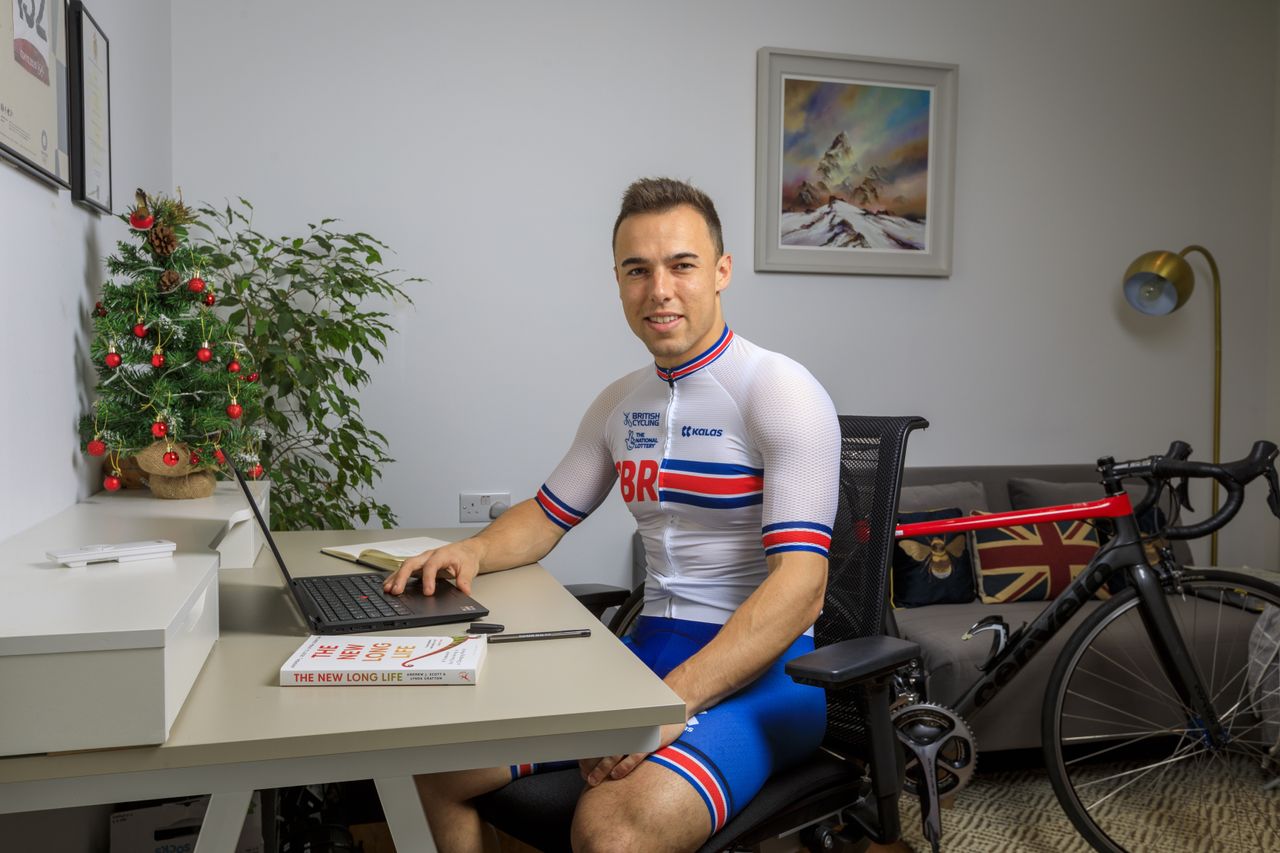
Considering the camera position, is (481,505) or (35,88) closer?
(35,88)

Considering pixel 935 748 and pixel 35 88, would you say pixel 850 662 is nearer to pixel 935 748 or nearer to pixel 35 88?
pixel 935 748

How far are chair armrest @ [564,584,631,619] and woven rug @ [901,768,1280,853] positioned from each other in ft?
3.14

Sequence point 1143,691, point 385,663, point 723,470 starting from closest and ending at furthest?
point 385,663, point 723,470, point 1143,691

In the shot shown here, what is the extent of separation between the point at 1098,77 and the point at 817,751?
9.29 feet

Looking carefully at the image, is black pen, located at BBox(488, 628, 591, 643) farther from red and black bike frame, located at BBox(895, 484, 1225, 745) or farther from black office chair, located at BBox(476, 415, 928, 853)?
red and black bike frame, located at BBox(895, 484, 1225, 745)

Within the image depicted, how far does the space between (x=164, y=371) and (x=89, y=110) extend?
49 centimetres

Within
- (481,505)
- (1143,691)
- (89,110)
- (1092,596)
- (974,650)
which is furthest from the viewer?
(481,505)

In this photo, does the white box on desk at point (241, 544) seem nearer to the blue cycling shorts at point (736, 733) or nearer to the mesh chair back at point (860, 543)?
the blue cycling shorts at point (736, 733)

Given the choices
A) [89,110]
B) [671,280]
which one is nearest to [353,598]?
[671,280]

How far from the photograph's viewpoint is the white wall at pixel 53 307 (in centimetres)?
135

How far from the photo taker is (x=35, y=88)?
4.77 ft

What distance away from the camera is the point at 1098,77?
333cm

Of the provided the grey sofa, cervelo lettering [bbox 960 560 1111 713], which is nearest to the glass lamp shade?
the grey sofa

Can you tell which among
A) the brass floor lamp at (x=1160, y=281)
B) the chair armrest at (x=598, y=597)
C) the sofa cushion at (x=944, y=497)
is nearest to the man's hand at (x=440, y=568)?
the chair armrest at (x=598, y=597)
